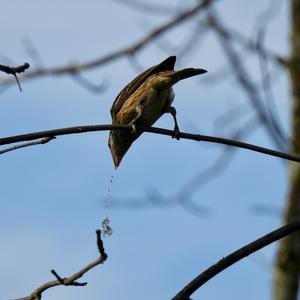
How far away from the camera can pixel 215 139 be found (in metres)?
3.92

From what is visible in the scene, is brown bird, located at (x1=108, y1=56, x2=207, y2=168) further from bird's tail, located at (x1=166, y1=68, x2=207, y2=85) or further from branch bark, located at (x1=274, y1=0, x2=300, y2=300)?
branch bark, located at (x1=274, y1=0, x2=300, y2=300)

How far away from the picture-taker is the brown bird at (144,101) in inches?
241

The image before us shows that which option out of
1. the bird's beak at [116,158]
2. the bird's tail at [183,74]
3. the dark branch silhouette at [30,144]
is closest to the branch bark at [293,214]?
the bird's beak at [116,158]

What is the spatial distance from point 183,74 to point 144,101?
19.5 inches

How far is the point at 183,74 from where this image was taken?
590 centimetres

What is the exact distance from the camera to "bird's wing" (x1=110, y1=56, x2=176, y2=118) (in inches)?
236

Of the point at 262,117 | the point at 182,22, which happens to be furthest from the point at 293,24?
the point at 262,117

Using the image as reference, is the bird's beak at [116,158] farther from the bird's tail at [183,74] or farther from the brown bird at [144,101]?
the bird's tail at [183,74]

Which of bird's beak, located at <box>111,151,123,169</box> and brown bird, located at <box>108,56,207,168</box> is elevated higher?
brown bird, located at <box>108,56,207,168</box>

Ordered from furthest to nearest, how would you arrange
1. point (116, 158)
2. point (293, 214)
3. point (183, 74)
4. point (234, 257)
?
point (293, 214), point (116, 158), point (183, 74), point (234, 257)

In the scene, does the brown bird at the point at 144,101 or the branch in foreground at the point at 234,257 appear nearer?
the branch in foreground at the point at 234,257

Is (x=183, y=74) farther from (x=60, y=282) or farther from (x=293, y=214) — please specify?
(x=293, y=214)

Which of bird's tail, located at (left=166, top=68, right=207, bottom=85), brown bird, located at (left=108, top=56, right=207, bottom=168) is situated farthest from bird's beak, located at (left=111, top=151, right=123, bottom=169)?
bird's tail, located at (left=166, top=68, right=207, bottom=85)

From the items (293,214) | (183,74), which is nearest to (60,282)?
(183,74)
